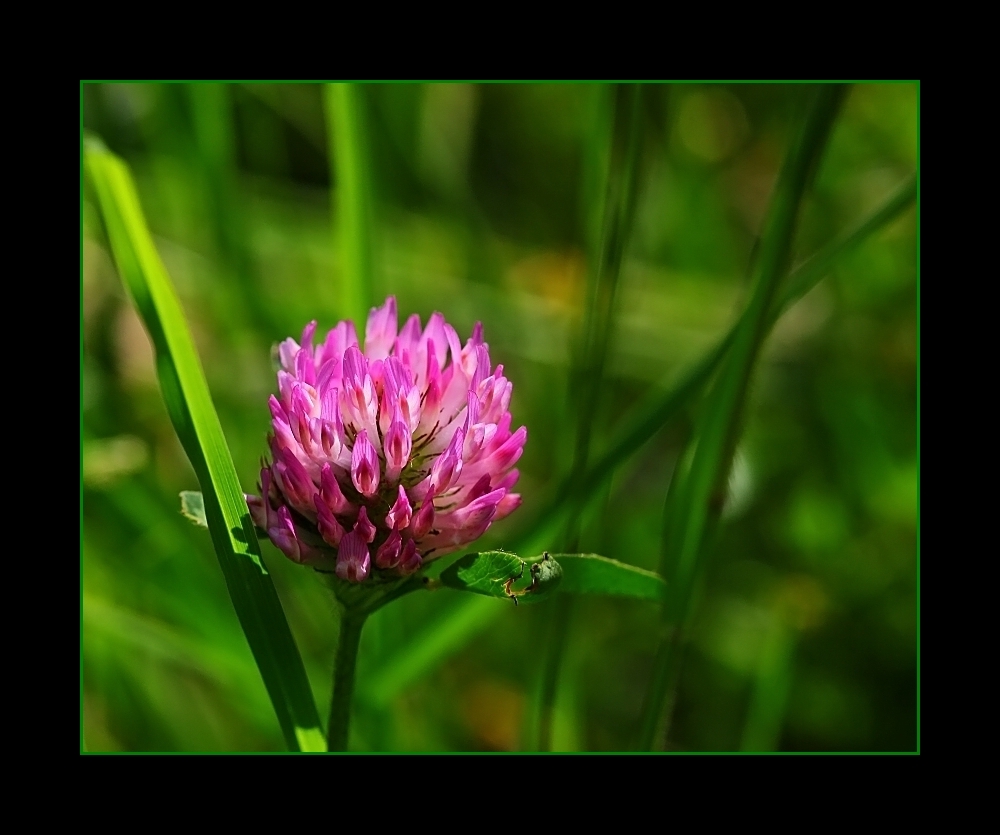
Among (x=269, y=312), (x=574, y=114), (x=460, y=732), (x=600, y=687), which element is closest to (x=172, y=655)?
(x=460, y=732)

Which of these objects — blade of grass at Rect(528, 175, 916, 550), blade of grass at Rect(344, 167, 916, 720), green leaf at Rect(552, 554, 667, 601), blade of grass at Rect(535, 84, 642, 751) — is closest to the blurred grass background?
blade of grass at Rect(344, 167, 916, 720)

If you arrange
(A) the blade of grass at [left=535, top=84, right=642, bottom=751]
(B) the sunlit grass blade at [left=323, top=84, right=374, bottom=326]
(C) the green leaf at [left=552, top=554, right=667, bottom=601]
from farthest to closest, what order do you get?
(B) the sunlit grass blade at [left=323, top=84, right=374, bottom=326]
(A) the blade of grass at [left=535, top=84, right=642, bottom=751]
(C) the green leaf at [left=552, top=554, right=667, bottom=601]

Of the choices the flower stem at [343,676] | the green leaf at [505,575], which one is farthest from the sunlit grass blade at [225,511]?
the green leaf at [505,575]

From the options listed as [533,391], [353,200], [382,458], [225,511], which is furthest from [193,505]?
[533,391]

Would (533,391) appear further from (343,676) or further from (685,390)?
(343,676)

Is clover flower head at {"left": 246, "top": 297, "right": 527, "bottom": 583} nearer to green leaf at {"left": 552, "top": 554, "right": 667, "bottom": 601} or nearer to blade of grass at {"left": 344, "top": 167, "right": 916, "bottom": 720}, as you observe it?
green leaf at {"left": 552, "top": 554, "right": 667, "bottom": 601}

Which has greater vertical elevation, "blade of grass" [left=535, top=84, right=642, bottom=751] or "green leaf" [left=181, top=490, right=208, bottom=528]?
"blade of grass" [left=535, top=84, right=642, bottom=751]
